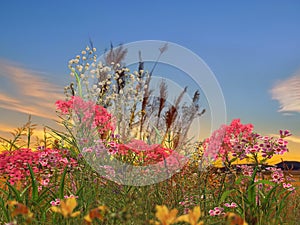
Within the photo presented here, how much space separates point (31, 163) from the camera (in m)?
4.52

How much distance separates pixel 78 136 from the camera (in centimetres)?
502

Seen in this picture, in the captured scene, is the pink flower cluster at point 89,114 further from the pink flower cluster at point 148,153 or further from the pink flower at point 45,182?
the pink flower at point 45,182

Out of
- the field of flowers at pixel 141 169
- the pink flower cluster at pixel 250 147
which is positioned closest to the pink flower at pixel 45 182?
the field of flowers at pixel 141 169

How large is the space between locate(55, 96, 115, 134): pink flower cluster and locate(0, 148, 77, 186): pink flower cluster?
2.34 ft

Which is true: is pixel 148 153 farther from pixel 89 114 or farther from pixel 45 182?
pixel 45 182

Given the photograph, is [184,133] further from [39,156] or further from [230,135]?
[39,156]

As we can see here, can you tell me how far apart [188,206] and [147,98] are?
2718mm

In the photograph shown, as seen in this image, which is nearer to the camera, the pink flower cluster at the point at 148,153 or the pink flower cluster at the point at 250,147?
the pink flower cluster at the point at 250,147

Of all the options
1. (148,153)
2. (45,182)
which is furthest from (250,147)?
(45,182)

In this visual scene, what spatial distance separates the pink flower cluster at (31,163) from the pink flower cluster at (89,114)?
71cm

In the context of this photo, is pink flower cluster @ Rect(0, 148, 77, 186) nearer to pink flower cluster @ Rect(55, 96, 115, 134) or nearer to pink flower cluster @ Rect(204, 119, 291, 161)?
pink flower cluster @ Rect(55, 96, 115, 134)

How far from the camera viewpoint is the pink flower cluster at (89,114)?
516cm

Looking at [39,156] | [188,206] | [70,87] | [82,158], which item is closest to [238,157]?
[188,206]

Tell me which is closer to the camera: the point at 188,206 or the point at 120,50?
the point at 188,206
